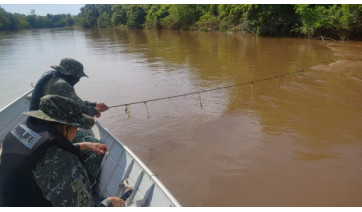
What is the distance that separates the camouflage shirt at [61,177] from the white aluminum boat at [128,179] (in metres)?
0.85

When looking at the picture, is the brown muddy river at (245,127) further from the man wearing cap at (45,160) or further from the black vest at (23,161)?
the black vest at (23,161)

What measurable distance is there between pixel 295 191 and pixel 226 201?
41.5 inches

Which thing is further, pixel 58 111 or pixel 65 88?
pixel 65 88

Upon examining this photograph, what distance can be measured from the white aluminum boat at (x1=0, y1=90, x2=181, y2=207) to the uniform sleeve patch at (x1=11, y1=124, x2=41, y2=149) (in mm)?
1360

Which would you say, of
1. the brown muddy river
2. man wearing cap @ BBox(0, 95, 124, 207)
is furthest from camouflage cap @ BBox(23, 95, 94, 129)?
the brown muddy river

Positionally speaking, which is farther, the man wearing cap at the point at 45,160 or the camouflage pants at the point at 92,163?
the camouflage pants at the point at 92,163

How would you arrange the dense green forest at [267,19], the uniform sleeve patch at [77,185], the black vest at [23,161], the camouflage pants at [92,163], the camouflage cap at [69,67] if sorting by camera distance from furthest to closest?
1. the dense green forest at [267,19]
2. the camouflage cap at [69,67]
3. the camouflage pants at [92,163]
4. the uniform sleeve patch at [77,185]
5. the black vest at [23,161]

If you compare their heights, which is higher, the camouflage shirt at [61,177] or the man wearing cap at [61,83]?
the man wearing cap at [61,83]

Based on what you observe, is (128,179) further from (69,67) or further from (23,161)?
(69,67)

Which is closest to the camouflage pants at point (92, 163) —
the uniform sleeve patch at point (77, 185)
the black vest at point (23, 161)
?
the uniform sleeve patch at point (77, 185)

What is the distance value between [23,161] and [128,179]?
5.23 feet

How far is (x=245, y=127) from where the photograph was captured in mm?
5730

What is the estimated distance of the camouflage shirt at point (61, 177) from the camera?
1914mm

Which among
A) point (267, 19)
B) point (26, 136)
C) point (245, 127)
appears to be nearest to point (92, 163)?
point (26, 136)
